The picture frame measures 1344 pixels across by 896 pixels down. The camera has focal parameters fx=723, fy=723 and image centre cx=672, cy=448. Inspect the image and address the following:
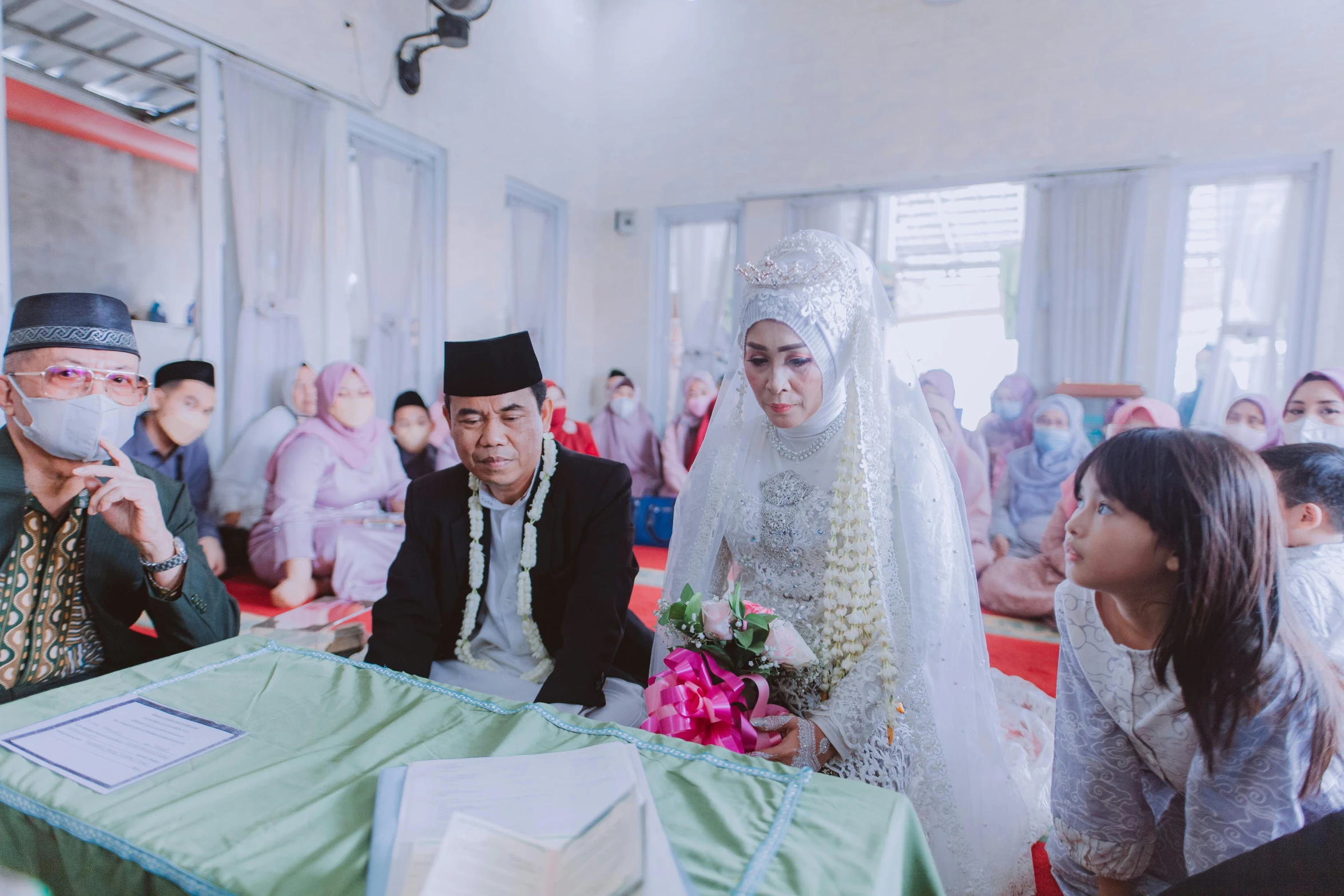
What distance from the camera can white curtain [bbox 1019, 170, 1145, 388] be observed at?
5477 millimetres

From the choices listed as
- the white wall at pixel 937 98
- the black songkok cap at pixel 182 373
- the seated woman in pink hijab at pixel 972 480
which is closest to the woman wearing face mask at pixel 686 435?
the white wall at pixel 937 98

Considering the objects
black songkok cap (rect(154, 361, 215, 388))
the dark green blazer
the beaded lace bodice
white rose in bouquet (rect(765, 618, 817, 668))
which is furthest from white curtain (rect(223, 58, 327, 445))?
white rose in bouquet (rect(765, 618, 817, 668))

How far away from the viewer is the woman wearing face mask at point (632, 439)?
20.1 ft

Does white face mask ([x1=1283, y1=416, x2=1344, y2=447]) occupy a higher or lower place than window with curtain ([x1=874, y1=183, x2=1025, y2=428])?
lower

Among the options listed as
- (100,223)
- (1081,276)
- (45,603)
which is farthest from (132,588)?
(1081,276)

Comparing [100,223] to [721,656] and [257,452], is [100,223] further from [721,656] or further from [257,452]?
[721,656]

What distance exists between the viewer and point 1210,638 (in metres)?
1.08

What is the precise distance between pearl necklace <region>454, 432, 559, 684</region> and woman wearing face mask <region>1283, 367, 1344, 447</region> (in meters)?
3.50

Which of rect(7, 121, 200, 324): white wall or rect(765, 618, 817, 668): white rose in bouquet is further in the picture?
rect(7, 121, 200, 324): white wall

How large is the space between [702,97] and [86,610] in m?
6.49

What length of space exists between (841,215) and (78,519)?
5.97 metres

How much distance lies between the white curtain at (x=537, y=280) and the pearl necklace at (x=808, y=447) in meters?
4.74

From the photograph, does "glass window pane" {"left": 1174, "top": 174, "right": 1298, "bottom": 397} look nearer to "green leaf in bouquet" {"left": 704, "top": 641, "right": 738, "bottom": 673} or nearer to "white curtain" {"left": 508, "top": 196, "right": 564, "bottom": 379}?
"white curtain" {"left": 508, "top": 196, "right": 564, "bottom": 379}

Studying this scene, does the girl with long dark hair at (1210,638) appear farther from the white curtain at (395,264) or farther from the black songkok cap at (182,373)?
the white curtain at (395,264)
